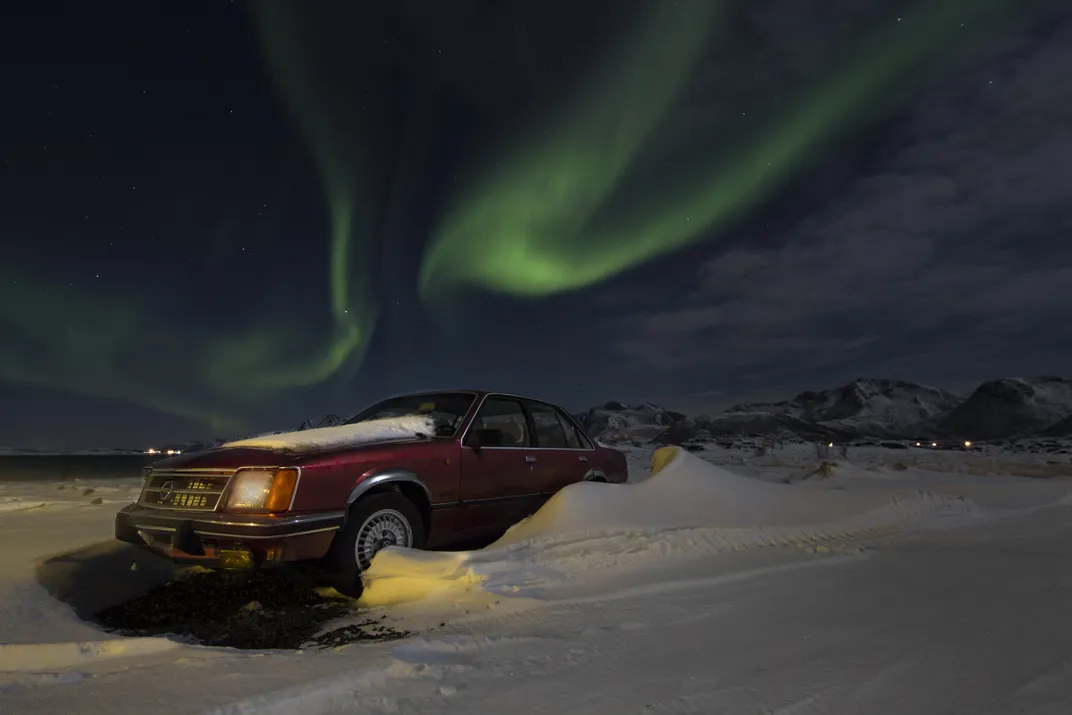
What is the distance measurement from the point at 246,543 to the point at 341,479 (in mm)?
699

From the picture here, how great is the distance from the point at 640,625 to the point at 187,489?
128 inches

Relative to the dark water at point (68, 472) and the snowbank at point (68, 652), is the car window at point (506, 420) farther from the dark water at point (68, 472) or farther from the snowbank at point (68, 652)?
the dark water at point (68, 472)

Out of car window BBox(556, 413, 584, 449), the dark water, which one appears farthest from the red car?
the dark water

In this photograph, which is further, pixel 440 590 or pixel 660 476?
pixel 660 476

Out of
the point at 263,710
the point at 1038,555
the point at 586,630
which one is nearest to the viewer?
the point at 263,710

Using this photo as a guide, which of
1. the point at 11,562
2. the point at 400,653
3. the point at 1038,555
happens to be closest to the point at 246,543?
the point at 400,653

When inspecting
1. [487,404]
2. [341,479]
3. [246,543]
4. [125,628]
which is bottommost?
[125,628]

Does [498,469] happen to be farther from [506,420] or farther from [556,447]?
[556,447]

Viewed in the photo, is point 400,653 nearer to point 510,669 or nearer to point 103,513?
point 510,669

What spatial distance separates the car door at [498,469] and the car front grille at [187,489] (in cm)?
183

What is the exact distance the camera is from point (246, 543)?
13.2 ft

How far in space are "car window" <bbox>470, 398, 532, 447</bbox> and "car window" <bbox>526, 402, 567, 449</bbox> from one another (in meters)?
0.14

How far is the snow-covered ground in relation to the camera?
2359mm

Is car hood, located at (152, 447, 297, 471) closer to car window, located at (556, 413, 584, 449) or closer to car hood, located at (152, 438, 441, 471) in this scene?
car hood, located at (152, 438, 441, 471)
